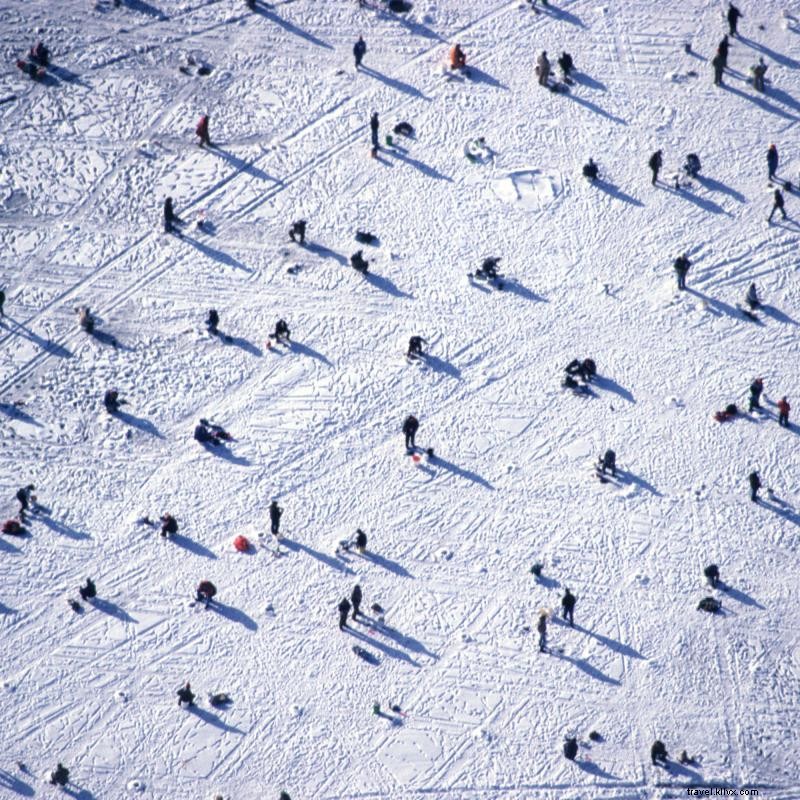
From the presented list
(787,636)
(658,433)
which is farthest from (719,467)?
(787,636)

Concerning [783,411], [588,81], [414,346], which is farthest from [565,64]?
[783,411]

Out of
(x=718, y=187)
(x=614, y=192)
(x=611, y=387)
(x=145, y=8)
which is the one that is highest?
(x=718, y=187)

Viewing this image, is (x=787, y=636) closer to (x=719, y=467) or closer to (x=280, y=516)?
(x=719, y=467)

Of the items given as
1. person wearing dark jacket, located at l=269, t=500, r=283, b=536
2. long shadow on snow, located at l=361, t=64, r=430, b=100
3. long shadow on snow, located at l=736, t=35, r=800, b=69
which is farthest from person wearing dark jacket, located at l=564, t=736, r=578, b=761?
long shadow on snow, located at l=736, t=35, r=800, b=69

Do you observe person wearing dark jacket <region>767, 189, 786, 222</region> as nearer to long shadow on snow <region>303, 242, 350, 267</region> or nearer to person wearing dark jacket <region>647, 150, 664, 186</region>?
person wearing dark jacket <region>647, 150, 664, 186</region>

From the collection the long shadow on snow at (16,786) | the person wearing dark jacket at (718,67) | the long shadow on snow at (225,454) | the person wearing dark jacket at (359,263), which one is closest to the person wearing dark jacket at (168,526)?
the long shadow on snow at (225,454)

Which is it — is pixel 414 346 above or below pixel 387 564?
above

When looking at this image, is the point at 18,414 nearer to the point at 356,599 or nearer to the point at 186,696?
the point at 186,696
